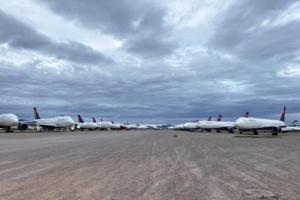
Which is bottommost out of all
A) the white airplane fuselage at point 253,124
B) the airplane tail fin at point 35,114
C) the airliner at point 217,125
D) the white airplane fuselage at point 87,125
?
the white airplane fuselage at point 253,124

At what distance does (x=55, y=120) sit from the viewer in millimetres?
107562

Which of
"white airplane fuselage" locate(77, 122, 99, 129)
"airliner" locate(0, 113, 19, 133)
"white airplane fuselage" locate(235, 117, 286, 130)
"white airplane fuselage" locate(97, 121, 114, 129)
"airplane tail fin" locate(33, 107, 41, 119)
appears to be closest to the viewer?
"white airplane fuselage" locate(235, 117, 286, 130)

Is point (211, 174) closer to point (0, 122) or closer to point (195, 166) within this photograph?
point (195, 166)

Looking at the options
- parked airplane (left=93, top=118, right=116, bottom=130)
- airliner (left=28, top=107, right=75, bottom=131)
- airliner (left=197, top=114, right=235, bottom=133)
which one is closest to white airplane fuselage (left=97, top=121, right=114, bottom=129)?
parked airplane (left=93, top=118, right=116, bottom=130)

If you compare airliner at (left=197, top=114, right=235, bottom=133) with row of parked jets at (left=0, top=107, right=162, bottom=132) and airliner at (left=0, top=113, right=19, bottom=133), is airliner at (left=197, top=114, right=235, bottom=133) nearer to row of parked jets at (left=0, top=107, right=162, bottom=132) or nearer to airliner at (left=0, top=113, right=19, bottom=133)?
row of parked jets at (left=0, top=107, right=162, bottom=132)

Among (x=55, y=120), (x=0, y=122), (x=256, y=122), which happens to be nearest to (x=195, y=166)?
(x=256, y=122)

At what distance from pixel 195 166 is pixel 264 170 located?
2.63 metres

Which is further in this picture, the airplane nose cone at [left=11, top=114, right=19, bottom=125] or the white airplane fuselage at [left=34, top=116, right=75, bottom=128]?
the white airplane fuselage at [left=34, top=116, right=75, bottom=128]

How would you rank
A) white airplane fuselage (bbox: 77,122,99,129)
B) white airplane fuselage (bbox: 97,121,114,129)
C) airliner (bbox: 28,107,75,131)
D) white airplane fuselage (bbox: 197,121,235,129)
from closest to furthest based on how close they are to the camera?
airliner (bbox: 28,107,75,131) → white airplane fuselage (bbox: 197,121,235,129) → white airplane fuselage (bbox: 77,122,99,129) → white airplane fuselage (bbox: 97,121,114,129)

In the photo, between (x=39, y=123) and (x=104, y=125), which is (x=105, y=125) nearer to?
(x=104, y=125)

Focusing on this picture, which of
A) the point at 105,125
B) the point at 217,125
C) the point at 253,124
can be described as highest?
the point at 105,125

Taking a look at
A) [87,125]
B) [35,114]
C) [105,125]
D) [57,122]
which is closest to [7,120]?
[57,122]

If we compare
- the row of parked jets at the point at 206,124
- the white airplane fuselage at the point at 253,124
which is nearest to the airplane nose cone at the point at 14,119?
the row of parked jets at the point at 206,124

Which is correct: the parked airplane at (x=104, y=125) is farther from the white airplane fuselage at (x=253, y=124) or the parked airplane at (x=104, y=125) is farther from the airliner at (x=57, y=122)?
the white airplane fuselage at (x=253, y=124)
